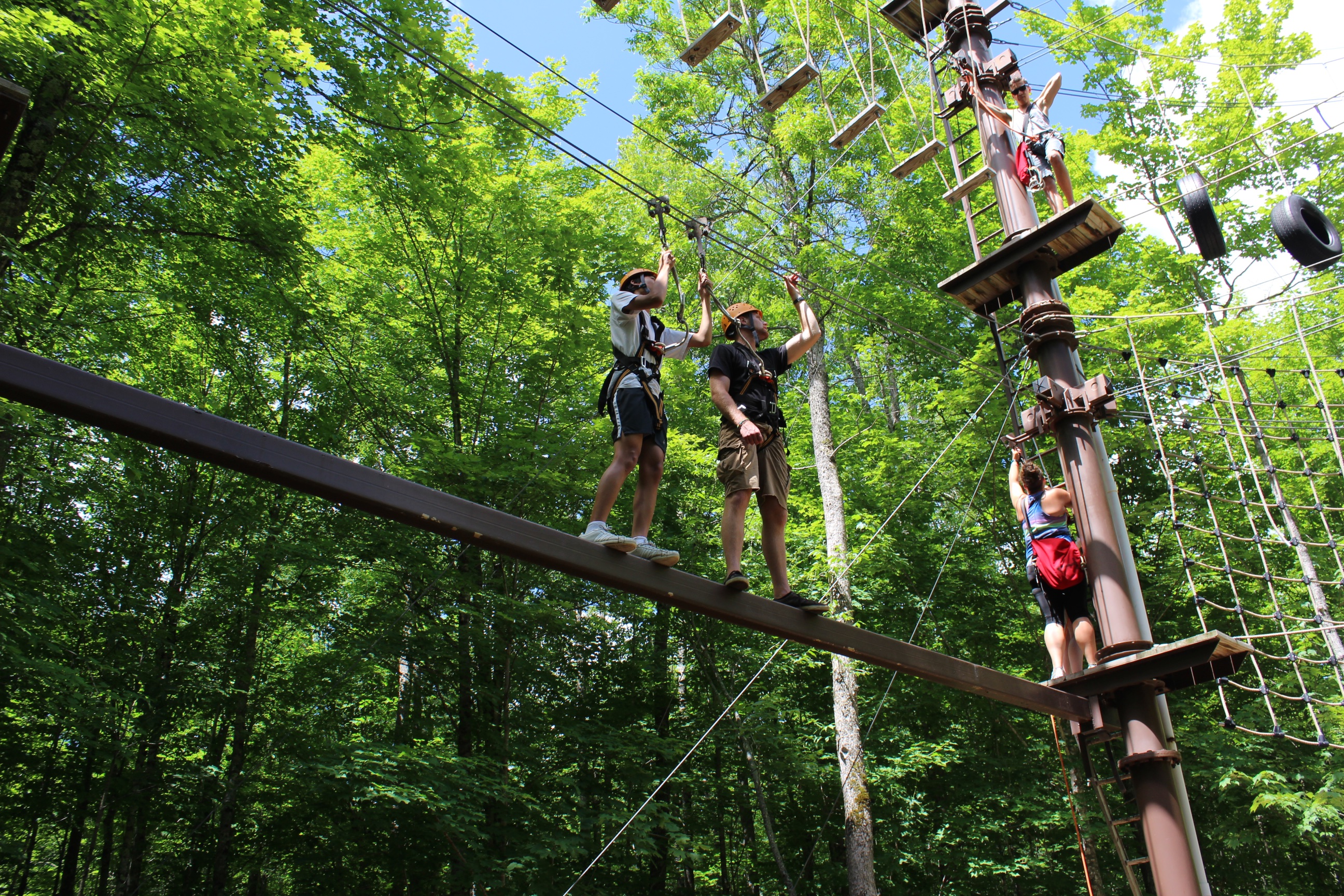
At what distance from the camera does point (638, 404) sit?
12.9 feet

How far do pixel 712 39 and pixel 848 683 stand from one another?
728 centimetres

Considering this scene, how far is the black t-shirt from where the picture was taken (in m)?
4.33

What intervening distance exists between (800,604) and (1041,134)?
13.7 ft

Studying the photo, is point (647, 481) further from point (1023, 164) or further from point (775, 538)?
point (1023, 164)

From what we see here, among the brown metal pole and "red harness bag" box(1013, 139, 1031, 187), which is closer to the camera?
the brown metal pole

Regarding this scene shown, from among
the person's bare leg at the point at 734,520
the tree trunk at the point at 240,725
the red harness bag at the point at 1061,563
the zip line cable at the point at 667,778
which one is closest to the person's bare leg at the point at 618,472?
the person's bare leg at the point at 734,520

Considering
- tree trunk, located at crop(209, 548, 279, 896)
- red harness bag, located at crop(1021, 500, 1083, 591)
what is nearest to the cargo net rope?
red harness bag, located at crop(1021, 500, 1083, 591)

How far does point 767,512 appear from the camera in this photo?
4391mm

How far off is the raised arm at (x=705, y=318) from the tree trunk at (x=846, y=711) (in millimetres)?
4785

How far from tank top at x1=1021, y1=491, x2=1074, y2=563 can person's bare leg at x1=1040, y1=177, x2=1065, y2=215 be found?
6.76 ft

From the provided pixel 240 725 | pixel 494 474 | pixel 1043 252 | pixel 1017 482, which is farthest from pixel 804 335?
pixel 240 725

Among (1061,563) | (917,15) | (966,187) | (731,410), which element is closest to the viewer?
(731,410)

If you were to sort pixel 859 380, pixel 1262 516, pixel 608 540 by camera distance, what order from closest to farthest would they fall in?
pixel 608 540, pixel 1262 516, pixel 859 380

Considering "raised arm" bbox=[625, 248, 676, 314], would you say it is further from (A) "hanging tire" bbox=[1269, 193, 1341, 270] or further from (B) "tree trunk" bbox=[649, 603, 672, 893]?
(B) "tree trunk" bbox=[649, 603, 672, 893]
